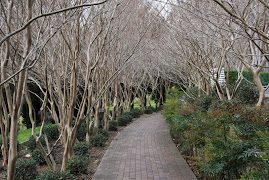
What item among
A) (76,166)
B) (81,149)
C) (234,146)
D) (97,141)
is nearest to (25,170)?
(76,166)

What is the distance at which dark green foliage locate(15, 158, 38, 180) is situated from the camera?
17.2ft

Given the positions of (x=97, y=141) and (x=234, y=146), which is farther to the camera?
(x=97, y=141)

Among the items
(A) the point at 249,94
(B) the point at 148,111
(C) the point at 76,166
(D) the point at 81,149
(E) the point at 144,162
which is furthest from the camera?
(B) the point at 148,111

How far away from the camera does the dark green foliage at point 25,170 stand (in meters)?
5.23

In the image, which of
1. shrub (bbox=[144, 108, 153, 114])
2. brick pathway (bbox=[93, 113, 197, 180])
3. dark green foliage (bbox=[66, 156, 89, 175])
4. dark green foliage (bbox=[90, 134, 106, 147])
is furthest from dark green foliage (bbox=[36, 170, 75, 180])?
shrub (bbox=[144, 108, 153, 114])

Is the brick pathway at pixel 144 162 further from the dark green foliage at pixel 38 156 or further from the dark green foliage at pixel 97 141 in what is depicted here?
the dark green foliage at pixel 38 156

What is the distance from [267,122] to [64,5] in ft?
14.9

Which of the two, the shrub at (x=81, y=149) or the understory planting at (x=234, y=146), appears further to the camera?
the shrub at (x=81, y=149)

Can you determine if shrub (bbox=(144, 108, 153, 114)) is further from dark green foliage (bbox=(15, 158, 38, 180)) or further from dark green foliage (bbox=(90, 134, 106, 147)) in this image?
dark green foliage (bbox=(15, 158, 38, 180))

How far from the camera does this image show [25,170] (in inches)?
210

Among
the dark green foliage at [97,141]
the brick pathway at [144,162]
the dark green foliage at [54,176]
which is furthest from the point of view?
the dark green foliage at [97,141]

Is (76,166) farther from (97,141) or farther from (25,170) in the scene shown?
(97,141)

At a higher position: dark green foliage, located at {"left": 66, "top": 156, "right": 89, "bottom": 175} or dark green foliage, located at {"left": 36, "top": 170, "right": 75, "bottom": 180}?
dark green foliage, located at {"left": 36, "top": 170, "right": 75, "bottom": 180}

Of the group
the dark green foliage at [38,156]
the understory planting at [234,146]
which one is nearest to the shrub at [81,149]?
the dark green foliage at [38,156]
